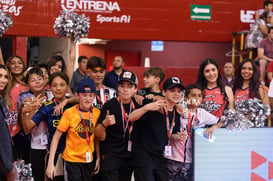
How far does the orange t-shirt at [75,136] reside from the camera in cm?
477

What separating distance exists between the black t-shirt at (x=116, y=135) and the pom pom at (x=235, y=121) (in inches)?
42.0

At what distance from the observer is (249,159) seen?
5.11 meters

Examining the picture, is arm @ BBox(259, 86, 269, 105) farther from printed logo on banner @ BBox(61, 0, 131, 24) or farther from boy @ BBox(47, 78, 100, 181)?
printed logo on banner @ BBox(61, 0, 131, 24)

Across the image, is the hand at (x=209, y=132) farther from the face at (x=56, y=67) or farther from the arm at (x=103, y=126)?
the face at (x=56, y=67)

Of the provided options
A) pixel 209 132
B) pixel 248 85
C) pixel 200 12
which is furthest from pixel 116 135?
pixel 200 12

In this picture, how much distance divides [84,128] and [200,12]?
20.1ft

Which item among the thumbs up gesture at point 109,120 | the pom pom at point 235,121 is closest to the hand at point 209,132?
the pom pom at point 235,121

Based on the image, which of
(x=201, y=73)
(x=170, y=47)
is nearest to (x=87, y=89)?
(x=201, y=73)

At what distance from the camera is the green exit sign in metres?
10.1

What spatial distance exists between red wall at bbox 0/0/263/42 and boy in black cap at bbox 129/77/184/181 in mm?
5057

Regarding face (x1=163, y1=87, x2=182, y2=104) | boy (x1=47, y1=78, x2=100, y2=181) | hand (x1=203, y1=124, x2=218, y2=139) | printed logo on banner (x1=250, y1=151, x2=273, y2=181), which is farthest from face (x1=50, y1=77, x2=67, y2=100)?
printed logo on banner (x1=250, y1=151, x2=273, y2=181)

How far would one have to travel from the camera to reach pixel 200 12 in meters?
10.2

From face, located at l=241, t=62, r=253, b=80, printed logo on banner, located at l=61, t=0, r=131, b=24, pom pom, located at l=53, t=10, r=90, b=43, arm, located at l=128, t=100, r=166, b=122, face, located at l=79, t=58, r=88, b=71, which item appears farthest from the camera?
printed logo on banner, located at l=61, t=0, r=131, b=24

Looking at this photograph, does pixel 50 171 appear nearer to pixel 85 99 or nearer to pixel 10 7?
pixel 85 99
